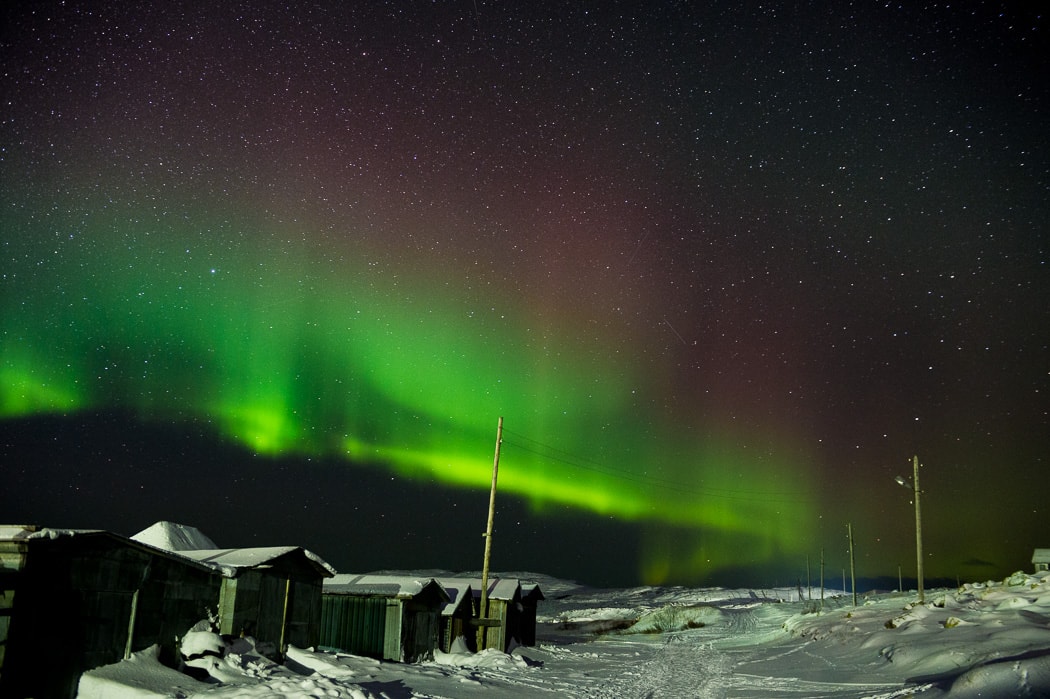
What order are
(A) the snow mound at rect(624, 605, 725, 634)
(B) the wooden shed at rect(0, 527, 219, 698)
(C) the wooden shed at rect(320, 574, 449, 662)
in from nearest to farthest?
(B) the wooden shed at rect(0, 527, 219, 698), (C) the wooden shed at rect(320, 574, 449, 662), (A) the snow mound at rect(624, 605, 725, 634)

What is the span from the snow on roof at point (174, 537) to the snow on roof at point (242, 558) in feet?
49.8

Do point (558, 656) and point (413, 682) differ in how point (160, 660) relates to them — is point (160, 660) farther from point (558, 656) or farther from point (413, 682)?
point (558, 656)

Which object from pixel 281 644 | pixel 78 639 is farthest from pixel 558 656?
pixel 78 639

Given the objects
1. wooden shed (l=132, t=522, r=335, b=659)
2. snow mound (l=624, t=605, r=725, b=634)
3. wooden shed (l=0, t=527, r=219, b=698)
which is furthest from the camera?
snow mound (l=624, t=605, r=725, b=634)

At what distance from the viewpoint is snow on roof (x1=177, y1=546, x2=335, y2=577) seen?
23214 millimetres

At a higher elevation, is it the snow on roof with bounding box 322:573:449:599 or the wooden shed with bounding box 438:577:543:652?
the snow on roof with bounding box 322:573:449:599

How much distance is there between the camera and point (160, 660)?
62.4ft

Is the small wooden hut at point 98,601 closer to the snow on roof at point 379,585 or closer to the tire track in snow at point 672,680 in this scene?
the snow on roof at point 379,585

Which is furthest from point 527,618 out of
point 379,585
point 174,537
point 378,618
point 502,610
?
point 174,537

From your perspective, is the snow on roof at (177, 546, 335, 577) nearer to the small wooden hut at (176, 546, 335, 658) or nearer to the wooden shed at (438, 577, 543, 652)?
the small wooden hut at (176, 546, 335, 658)

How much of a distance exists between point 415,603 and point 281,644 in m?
9.84

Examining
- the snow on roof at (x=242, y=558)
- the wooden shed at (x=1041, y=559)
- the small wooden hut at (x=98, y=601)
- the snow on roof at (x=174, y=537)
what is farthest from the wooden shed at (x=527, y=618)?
the wooden shed at (x=1041, y=559)

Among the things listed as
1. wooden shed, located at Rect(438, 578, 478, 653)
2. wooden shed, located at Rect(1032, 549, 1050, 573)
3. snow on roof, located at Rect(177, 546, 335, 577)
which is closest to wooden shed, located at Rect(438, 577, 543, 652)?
wooden shed, located at Rect(438, 578, 478, 653)

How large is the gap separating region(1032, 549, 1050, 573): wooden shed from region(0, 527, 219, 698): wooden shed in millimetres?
91123
